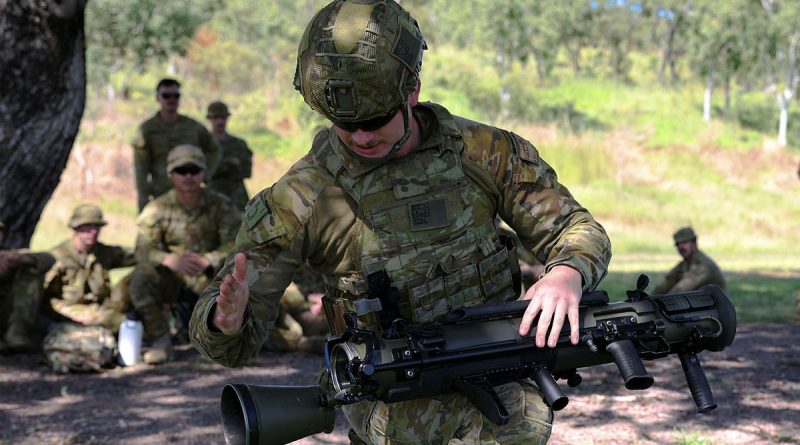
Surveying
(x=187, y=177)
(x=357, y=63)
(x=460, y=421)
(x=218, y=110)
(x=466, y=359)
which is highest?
(x=218, y=110)

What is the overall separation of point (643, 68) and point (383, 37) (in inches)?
2408

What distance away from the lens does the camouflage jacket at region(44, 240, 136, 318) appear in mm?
8258

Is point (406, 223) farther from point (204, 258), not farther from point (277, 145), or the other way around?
point (277, 145)

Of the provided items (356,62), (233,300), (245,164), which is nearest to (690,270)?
(245,164)

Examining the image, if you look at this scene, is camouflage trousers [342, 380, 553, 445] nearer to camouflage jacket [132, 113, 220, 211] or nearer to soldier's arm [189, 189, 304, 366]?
soldier's arm [189, 189, 304, 366]

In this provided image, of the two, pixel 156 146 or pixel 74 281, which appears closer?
pixel 74 281

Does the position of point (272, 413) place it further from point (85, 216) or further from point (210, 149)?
point (210, 149)

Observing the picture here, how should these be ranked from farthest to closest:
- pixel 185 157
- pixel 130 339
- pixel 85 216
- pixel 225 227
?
pixel 225 227 < pixel 185 157 < pixel 85 216 < pixel 130 339

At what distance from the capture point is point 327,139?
2.89 meters

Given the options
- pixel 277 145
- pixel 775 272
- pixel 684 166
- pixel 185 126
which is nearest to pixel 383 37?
pixel 185 126

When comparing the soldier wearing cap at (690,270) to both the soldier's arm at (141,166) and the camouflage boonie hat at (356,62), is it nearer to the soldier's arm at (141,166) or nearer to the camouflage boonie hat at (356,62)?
the soldier's arm at (141,166)

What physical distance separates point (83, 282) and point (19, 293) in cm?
57

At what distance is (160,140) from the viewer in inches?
386

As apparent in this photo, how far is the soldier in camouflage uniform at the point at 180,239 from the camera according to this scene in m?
8.13
